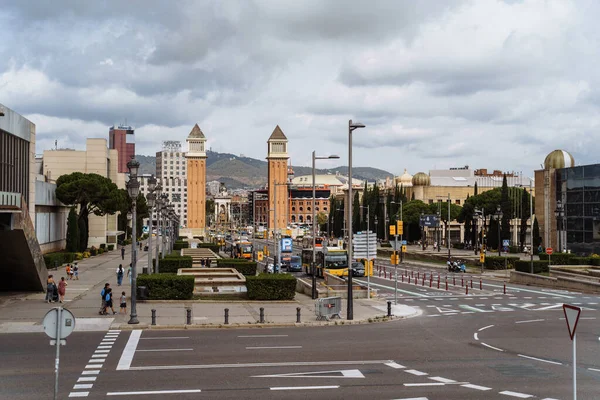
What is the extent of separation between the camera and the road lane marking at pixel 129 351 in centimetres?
1873

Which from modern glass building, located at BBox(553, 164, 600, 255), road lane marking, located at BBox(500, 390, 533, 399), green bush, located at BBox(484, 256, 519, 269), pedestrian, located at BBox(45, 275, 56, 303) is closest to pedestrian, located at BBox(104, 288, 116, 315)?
pedestrian, located at BBox(45, 275, 56, 303)

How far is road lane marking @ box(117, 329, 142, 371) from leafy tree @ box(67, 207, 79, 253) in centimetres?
5402

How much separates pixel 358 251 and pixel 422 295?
8.13 m

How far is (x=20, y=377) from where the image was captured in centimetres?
1703

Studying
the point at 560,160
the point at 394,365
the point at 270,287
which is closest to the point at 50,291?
the point at 270,287

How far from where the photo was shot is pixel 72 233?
7712cm

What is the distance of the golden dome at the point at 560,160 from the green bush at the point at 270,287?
58225 mm

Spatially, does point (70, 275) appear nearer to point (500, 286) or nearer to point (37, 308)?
point (37, 308)

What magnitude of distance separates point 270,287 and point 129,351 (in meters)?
15.4

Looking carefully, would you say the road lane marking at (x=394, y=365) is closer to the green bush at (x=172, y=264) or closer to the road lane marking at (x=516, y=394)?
the road lane marking at (x=516, y=394)

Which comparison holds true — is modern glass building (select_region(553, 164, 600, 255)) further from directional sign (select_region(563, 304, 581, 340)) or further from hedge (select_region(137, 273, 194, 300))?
directional sign (select_region(563, 304, 581, 340))

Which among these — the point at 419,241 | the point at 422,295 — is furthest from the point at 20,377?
the point at 419,241

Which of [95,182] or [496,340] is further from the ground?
[95,182]

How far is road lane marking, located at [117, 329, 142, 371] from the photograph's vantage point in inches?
738
